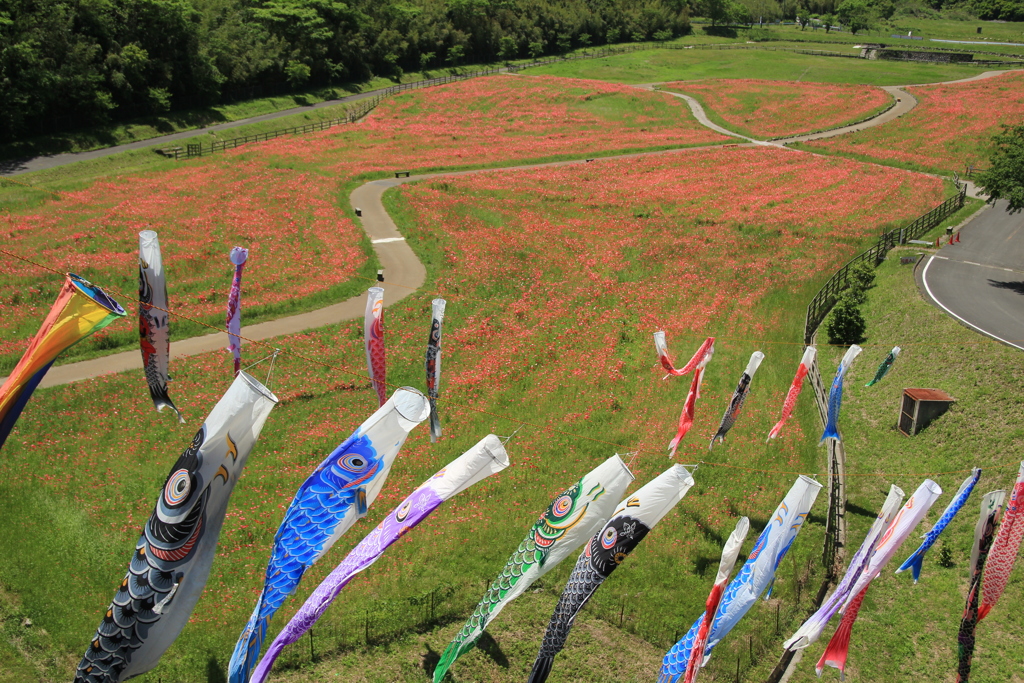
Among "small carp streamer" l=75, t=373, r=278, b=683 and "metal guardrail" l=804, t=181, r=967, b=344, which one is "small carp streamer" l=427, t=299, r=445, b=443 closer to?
"small carp streamer" l=75, t=373, r=278, b=683

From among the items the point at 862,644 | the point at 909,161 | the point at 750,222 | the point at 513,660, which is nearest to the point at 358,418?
the point at 513,660

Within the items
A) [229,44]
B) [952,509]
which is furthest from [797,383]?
[229,44]

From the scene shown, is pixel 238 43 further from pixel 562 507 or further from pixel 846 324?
pixel 562 507

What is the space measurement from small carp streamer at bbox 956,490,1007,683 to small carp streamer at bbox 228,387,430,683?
35.2 feet

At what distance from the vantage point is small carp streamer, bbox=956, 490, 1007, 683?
14.8 m

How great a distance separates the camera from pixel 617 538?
1305cm

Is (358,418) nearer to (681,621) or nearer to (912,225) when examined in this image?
(681,621)

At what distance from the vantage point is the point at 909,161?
59.9m

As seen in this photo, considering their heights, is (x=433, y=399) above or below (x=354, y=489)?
below

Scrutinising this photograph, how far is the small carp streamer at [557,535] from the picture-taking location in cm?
1310

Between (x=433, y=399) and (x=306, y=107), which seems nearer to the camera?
(x=433, y=399)

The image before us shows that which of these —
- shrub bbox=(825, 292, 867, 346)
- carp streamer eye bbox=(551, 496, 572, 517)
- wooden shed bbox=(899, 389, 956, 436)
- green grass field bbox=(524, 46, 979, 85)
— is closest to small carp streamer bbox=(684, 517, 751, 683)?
carp streamer eye bbox=(551, 496, 572, 517)

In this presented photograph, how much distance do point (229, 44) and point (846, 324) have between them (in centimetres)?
6663

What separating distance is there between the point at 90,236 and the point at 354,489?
3074cm
